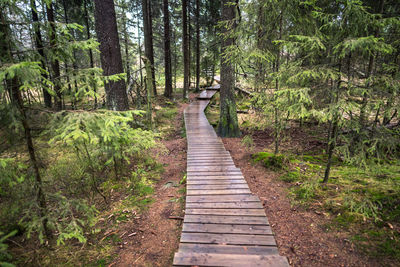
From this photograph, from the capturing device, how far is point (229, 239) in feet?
11.4

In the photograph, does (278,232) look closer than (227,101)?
Yes

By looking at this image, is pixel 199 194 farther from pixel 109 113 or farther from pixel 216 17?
pixel 216 17

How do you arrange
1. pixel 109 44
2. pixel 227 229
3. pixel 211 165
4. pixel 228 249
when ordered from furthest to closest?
1. pixel 109 44
2. pixel 211 165
3. pixel 227 229
4. pixel 228 249

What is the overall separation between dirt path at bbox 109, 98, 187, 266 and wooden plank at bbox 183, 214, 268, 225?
0.46 metres

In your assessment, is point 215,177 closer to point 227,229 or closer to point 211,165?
point 211,165

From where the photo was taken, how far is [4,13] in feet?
8.78

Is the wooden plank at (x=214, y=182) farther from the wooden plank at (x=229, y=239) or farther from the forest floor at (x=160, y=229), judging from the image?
the wooden plank at (x=229, y=239)

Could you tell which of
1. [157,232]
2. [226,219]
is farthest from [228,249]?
[157,232]

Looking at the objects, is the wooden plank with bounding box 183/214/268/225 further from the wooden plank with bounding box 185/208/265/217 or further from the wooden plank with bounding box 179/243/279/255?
the wooden plank with bounding box 179/243/279/255

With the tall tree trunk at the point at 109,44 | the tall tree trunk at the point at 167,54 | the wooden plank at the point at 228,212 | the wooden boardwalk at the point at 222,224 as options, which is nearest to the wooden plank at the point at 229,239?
the wooden boardwalk at the point at 222,224

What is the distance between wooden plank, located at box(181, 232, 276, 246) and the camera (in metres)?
3.40

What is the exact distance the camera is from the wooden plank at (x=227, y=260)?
114 inches

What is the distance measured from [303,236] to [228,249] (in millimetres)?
1726

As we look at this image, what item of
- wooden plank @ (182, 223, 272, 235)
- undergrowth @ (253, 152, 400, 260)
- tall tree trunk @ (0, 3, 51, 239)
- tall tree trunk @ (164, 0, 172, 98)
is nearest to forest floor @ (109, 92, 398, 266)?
undergrowth @ (253, 152, 400, 260)
